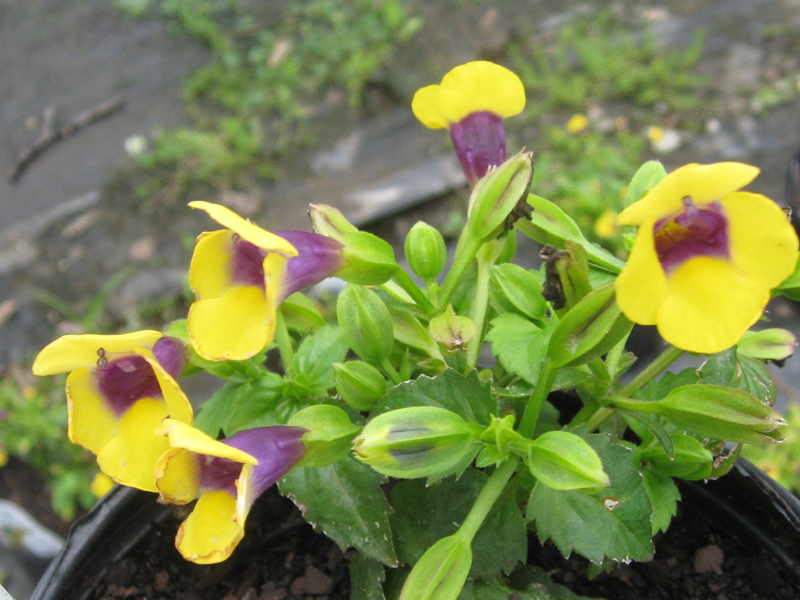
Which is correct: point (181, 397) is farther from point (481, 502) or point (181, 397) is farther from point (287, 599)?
point (287, 599)

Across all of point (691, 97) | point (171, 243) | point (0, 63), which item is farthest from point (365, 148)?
point (0, 63)

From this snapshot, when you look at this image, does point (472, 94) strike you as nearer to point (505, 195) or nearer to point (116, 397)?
point (505, 195)

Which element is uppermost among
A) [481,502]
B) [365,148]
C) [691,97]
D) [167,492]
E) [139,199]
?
[167,492]

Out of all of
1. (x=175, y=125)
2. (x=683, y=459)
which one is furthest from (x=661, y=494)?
(x=175, y=125)

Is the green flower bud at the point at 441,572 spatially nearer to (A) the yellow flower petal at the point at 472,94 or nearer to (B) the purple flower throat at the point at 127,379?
(B) the purple flower throat at the point at 127,379

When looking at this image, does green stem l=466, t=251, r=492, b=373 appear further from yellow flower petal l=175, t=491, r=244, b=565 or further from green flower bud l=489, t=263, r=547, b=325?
yellow flower petal l=175, t=491, r=244, b=565

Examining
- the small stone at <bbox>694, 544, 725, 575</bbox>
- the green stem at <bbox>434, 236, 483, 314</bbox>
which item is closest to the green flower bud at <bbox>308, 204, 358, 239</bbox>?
the green stem at <bbox>434, 236, 483, 314</bbox>
